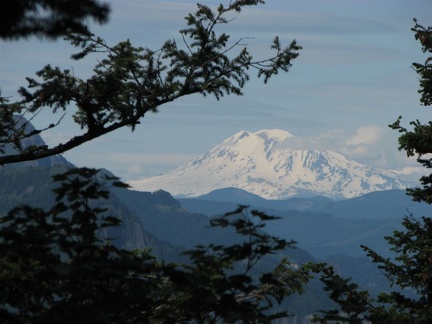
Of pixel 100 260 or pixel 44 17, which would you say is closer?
pixel 44 17

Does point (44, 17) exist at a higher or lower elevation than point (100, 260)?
higher

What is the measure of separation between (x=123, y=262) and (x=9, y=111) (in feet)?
29.8

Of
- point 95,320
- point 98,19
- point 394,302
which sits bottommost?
point 394,302

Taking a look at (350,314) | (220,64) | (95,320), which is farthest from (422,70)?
(95,320)

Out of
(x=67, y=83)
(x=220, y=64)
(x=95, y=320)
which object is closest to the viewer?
(x=95, y=320)

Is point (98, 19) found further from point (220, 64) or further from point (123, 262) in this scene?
point (220, 64)

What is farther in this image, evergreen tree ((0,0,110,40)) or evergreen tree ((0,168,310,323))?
evergreen tree ((0,168,310,323))

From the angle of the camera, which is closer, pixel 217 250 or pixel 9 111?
pixel 217 250

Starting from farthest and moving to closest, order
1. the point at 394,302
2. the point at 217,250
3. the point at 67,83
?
the point at 394,302 → the point at 67,83 → the point at 217,250

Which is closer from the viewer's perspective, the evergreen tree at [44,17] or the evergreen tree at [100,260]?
the evergreen tree at [44,17]

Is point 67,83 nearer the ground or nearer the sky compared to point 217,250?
nearer the sky

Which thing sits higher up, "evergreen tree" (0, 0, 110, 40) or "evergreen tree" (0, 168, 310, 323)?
"evergreen tree" (0, 0, 110, 40)

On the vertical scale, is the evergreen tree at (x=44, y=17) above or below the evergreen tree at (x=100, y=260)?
above

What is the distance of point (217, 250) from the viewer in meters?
7.14
